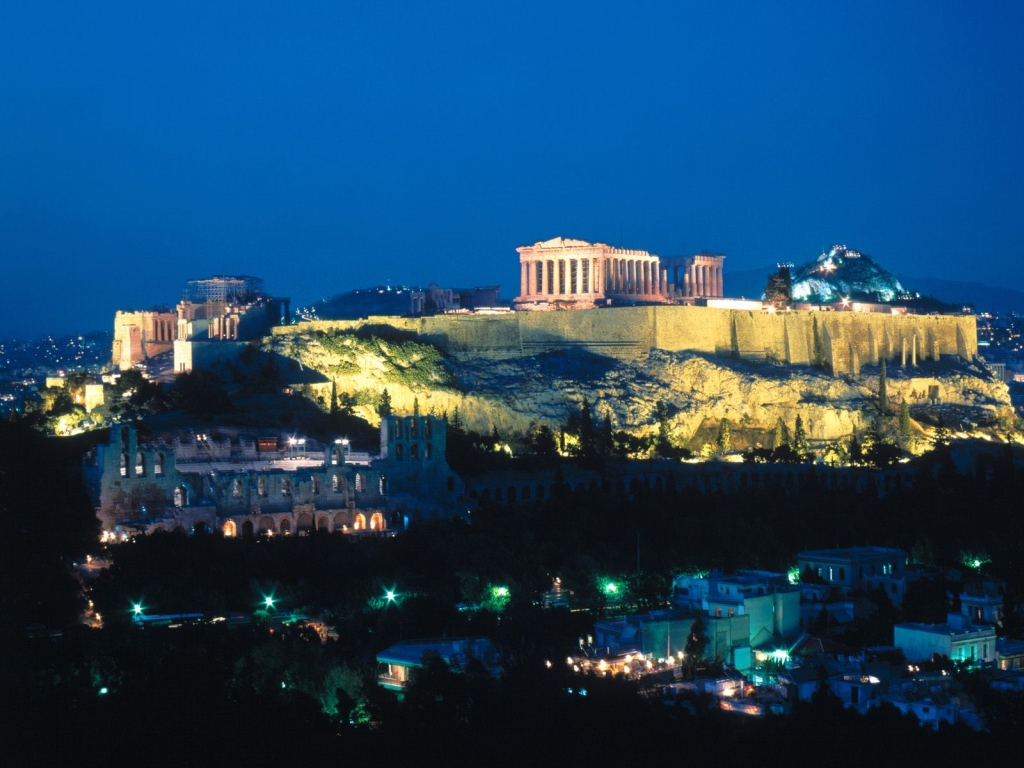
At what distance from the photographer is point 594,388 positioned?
52.3m

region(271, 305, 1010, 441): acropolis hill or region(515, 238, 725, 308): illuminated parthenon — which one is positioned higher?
region(515, 238, 725, 308): illuminated parthenon

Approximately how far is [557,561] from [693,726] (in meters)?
10.8

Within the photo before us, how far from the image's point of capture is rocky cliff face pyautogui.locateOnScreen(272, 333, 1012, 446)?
51.0m

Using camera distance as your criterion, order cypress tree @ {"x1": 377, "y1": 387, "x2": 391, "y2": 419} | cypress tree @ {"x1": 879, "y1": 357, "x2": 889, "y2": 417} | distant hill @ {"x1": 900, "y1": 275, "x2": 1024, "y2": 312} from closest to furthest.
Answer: cypress tree @ {"x1": 377, "y1": 387, "x2": 391, "y2": 419}, cypress tree @ {"x1": 879, "y1": 357, "x2": 889, "y2": 417}, distant hill @ {"x1": 900, "y1": 275, "x2": 1024, "y2": 312}

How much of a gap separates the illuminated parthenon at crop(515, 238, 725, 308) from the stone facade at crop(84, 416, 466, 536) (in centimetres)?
1871

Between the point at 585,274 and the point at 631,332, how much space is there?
23.5ft

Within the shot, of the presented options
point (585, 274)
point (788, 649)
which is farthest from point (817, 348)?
point (788, 649)

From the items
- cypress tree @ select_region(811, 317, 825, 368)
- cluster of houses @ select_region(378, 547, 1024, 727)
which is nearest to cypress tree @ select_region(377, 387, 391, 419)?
cluster of houses @ select_region(378, 547, 1024, 727)

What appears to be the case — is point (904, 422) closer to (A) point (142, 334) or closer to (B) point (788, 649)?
(B) point (788, 649)

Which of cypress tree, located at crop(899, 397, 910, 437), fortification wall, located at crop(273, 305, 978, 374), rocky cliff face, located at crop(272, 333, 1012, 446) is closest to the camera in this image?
rocky cliff face, located at crop(272, 333, 1012, 446)

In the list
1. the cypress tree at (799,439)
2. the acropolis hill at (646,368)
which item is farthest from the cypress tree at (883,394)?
the cypress tree at (799,439)

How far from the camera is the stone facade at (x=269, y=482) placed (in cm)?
3800

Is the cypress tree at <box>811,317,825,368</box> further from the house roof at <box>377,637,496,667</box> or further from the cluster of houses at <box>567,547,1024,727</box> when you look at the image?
the house roof at <box>377,637,496,667</box>

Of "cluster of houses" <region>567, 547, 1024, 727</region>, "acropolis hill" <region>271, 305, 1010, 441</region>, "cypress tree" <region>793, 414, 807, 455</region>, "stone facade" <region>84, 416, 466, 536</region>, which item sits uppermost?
"acropolis hill" <region>271, 305, 1010, 441</region>
